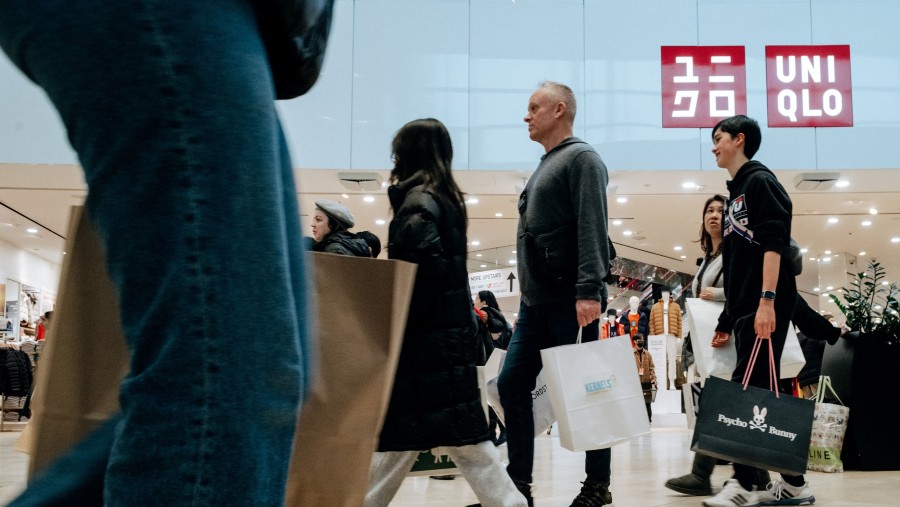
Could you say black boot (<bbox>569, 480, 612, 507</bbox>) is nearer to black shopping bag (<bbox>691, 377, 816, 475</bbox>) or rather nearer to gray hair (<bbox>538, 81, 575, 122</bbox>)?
black shopping bag (<bbox>691, 377, 816, 475</bbox>)

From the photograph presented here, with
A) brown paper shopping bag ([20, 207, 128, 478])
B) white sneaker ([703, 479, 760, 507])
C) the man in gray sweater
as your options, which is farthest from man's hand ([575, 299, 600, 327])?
brown paper shopping bag ([20, 207, 128, 478])

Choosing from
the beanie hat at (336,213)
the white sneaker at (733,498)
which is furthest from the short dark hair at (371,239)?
the white sneaker at (733,498)

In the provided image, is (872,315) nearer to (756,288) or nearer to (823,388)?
(823,388)

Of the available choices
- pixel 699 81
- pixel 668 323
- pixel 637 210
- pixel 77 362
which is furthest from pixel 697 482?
pixel 637 210

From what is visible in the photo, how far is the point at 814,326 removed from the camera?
4039 millimetres

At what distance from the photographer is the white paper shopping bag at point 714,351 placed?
10.9ft

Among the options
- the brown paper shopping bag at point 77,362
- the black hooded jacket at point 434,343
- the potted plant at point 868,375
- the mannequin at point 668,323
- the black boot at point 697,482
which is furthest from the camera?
the mannequin at point 668,323

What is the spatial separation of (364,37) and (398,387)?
933cm

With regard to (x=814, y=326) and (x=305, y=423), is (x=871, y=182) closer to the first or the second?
(x=814, y=326)

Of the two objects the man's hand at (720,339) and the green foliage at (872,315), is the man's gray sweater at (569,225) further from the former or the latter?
the green foliage at (872,315)

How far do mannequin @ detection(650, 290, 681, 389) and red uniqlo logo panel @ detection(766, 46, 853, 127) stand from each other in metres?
4.45

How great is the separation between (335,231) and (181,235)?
370 cm

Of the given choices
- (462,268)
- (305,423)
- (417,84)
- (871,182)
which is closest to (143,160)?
(305,423)

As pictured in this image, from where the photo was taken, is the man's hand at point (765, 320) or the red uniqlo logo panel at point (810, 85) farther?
the red uniqlo logo panel at point (810, 85)
